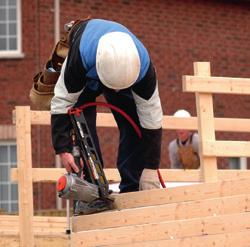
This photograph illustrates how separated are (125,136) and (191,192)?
3.49 ft

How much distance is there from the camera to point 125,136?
662cm

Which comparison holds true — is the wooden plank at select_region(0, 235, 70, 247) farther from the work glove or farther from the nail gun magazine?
the nail gun magazine

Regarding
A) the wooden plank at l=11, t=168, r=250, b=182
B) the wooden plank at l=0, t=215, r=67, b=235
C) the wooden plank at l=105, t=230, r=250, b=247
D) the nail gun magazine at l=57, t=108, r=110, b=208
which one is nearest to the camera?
the wooden plank at l=105, t=230, r=250, b=247

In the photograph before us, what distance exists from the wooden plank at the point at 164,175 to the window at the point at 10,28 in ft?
30.1

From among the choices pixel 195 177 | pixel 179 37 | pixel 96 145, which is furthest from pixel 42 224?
pixel 179 37

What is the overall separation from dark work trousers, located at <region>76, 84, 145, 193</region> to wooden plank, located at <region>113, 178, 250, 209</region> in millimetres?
661

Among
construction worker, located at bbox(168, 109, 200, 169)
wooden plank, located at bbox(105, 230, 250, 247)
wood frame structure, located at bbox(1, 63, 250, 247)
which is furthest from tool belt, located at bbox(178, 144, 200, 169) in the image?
wooden plank, located at bbox(105, 230, 250, 247)

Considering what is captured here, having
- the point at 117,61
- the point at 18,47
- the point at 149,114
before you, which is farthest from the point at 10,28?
the point at 117,61

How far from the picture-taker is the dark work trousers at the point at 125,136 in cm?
632

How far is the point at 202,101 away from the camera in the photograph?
6941 mm

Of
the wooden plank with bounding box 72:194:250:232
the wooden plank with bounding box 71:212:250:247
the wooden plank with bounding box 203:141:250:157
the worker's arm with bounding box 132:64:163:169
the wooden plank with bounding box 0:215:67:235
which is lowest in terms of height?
the wooden plank with bounding box 0:215:67:235

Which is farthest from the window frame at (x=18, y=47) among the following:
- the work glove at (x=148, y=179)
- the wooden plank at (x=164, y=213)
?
the wooden plank at (x=164, y=213)

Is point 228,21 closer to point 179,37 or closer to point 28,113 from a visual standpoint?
point 179,37

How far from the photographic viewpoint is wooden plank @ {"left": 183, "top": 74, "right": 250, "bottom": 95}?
6.79m
